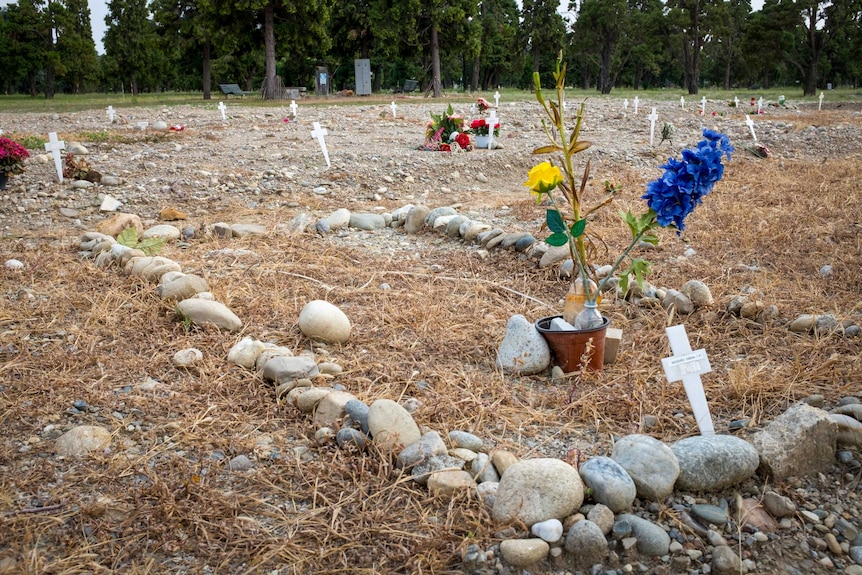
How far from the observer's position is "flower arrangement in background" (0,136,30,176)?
7.38 m

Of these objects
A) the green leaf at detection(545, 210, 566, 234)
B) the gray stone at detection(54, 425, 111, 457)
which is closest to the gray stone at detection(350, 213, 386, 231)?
the green leaf at detection(545, 210, 566, 234)

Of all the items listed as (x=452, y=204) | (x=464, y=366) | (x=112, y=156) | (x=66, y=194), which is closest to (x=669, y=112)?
(x=452, y=204)

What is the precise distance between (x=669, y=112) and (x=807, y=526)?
Answer: 18.8 meters

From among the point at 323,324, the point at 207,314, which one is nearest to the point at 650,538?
the point at 323,324

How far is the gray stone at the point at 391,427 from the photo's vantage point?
269cm

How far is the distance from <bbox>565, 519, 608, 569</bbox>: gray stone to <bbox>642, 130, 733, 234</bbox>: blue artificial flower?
1.55 metres

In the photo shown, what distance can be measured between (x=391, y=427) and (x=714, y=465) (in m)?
1.21

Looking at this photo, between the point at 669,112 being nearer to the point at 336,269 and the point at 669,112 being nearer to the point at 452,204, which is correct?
the point at 452,204

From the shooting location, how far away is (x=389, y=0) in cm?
3080

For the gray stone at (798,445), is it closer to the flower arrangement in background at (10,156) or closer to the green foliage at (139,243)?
the green foliage at (139,243)

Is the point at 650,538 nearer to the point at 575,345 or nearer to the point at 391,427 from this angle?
the point at 391,427

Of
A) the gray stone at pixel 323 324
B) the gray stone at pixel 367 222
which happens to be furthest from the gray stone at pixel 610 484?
the gray stone at pixel 367 222

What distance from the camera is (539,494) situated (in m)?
2.31

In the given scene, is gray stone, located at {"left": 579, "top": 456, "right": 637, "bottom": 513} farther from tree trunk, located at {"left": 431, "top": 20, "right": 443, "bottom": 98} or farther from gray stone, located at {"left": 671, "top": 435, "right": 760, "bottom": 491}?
tree trunk, located at {"left": 431, "top": 20, "right": 443, "bottom": 98}
